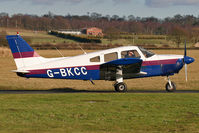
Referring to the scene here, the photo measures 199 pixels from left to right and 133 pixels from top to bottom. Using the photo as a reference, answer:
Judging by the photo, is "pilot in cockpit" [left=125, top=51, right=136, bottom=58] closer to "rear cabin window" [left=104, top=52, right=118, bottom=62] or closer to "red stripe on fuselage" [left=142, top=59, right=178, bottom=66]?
"rear cabin window" [left=104, top=52, right=118, bottom=62]

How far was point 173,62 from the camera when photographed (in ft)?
63.7

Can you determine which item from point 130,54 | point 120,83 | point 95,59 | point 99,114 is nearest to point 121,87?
point 120,83

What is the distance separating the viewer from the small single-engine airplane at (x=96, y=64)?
19.0 metres

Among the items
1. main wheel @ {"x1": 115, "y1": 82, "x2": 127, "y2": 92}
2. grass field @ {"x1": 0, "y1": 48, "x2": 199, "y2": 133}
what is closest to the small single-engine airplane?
main wheel @ {"x1": 115, "y1": 82, "x2": 127, "y2": 92}

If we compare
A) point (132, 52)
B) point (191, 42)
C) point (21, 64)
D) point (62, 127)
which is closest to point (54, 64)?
point (21, 64)

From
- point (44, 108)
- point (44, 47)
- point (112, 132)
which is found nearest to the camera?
point (112, 132)

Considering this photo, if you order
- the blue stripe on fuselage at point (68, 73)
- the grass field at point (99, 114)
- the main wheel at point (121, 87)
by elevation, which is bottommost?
the main wheel at point (121, 87)

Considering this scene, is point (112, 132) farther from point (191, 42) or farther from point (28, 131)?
point (191, 42)

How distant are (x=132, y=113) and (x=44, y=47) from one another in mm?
62321

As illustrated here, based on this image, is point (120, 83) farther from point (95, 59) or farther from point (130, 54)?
point (95, 59)

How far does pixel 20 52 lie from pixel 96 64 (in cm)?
363

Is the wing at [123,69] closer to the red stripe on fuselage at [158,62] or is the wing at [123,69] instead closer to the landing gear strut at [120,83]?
the landing gear strut at [120,83]

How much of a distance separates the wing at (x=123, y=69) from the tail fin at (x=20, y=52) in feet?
10.8

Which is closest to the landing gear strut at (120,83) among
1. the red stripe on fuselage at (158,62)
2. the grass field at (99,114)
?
the red stripe on fuselage at (158,62)
